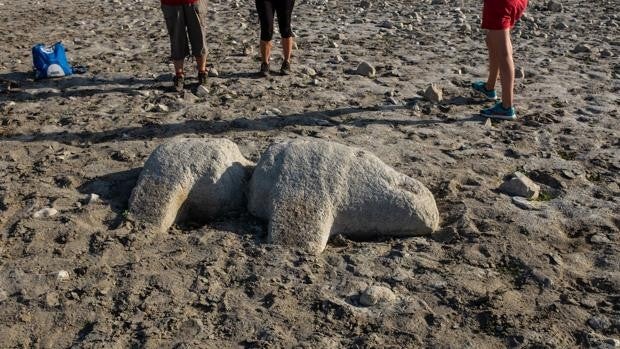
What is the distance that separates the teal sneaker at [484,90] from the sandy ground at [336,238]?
18 centimetres

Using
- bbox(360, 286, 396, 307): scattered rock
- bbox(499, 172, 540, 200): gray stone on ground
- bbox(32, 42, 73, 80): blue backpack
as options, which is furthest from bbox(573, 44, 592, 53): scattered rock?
bbox(32, 42, 73, 80): blue backpack

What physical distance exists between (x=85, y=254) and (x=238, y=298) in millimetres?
1201

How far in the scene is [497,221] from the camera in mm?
4461

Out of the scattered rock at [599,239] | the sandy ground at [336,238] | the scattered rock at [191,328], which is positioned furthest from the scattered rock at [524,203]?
the scattered rock at [191,328]

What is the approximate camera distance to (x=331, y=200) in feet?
13.9

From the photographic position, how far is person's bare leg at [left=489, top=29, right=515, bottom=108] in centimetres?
632

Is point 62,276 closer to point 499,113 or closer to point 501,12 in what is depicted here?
point 499,113

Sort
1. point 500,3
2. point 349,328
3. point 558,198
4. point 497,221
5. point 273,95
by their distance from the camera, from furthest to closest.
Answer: point 273,95
point 500,3
point 558,198
point 497,221
point 349,328

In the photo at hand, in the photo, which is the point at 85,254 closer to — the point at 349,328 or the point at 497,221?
the point at 349,328

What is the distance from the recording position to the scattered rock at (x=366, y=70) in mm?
8155

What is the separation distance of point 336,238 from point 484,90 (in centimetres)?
401

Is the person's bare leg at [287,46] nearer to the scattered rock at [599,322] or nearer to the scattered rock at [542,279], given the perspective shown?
the scattered rock at [542,279]

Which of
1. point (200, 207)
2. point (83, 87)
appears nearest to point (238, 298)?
point (200, 207)

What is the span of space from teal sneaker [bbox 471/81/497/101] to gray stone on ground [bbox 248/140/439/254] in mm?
3346
